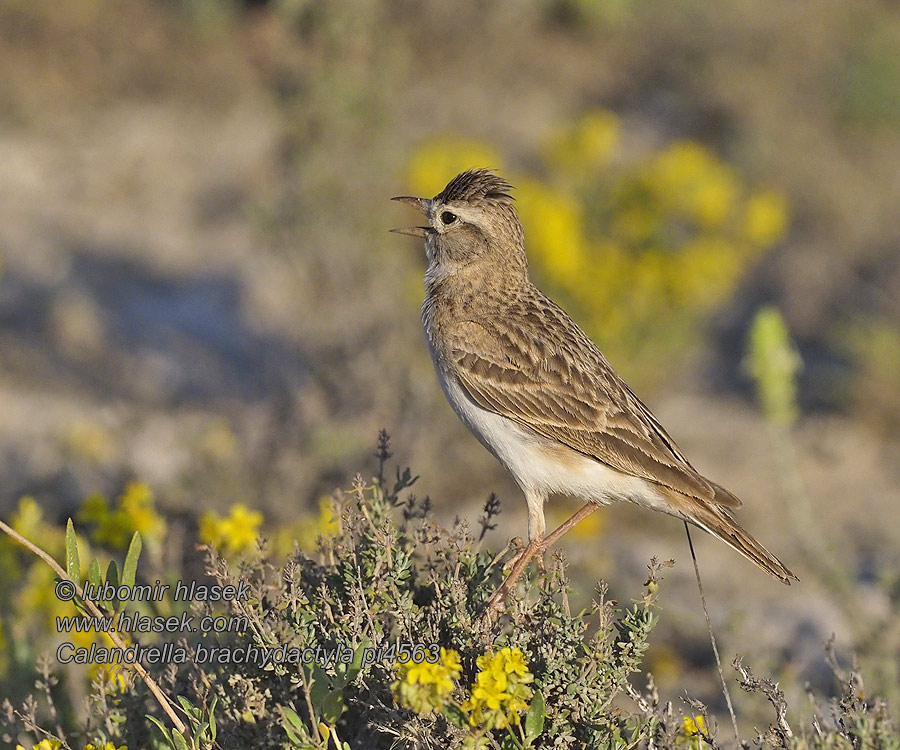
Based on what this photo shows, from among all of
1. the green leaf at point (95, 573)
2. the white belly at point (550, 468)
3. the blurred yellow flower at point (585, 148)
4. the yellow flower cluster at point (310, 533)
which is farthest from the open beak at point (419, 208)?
the blurred yellow flower at point (585, 148)

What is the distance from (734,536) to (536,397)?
0.89 m

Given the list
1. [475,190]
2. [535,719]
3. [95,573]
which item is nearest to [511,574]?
[535,719]

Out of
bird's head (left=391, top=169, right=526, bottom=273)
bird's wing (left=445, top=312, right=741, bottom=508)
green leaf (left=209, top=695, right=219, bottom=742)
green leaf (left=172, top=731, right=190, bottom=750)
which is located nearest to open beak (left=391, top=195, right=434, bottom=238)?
bird's head (left=391, top=169, right=526, bottom=273)

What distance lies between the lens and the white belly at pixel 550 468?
4.13m

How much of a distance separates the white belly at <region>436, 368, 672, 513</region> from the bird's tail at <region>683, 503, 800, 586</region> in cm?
13

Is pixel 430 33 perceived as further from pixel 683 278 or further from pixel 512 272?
pixel 512 272

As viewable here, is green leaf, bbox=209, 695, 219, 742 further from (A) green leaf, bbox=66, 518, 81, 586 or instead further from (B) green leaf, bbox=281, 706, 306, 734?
(A) green leaf, bbox=66, 518, 81, 586

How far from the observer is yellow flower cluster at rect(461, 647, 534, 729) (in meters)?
2.74

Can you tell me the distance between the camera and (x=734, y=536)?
389 centimetres

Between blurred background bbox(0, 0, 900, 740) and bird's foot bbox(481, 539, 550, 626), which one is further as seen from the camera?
blurred background bbox(0, 0, 900, 740)

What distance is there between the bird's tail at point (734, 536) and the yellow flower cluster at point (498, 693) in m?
1.28

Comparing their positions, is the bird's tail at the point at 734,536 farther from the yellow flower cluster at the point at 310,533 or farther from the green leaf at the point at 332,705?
the green leaf at the point at 332,705

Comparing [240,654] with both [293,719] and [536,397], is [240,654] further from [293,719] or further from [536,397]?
[536,397]

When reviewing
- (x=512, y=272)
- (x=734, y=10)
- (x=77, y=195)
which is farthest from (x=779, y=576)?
(x=734, y=10)
